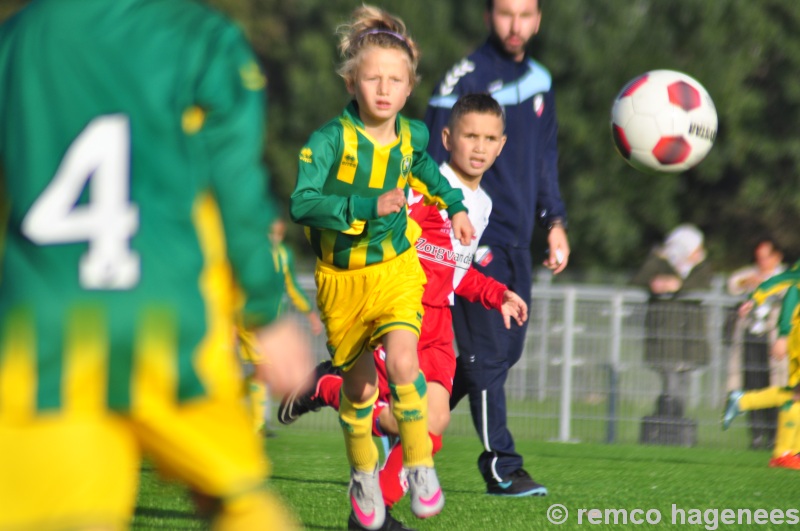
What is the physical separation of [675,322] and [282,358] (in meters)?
10.7

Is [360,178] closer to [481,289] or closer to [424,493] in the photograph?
[481,289]

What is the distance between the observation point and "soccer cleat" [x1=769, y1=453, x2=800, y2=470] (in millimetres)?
9781

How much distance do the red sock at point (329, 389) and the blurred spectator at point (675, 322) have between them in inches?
280

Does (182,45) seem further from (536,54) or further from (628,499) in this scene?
(536,54)

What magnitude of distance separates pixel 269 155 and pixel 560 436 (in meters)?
20.2

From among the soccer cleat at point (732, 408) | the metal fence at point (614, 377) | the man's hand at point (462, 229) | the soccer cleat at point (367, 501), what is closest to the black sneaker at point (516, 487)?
the soccer cleat at point (367, 501)

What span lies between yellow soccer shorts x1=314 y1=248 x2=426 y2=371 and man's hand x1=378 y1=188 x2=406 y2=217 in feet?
1.86

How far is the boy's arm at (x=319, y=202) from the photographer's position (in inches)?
182

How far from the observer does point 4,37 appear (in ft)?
8.21

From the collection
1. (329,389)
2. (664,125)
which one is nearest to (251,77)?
(329,389)

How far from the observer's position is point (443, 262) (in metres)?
5.90

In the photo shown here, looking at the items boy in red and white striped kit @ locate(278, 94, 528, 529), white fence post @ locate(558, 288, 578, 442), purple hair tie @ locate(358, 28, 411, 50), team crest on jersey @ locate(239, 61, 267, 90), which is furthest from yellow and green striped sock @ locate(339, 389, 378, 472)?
white fence post @ locate(558, 288, 578, 442)

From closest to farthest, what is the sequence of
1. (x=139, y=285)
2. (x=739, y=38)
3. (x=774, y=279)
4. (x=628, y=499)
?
1. (x=139, y=285)
2. (x=628, y=499)
3. (x=774, y=279)
4. (x=739, y=38)

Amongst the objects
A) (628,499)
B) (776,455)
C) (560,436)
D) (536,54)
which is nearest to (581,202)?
(536,54)
